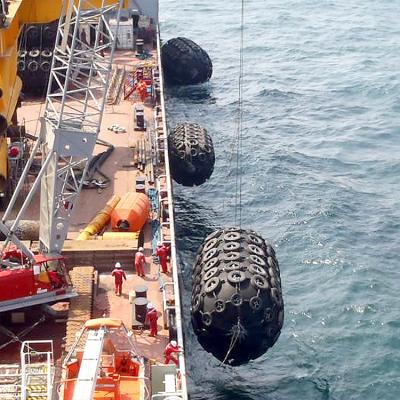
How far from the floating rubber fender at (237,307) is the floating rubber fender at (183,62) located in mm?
40253

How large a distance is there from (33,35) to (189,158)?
718 inches

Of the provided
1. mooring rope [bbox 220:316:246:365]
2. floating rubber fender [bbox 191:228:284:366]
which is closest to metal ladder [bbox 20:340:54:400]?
floating rubber fender [bbox 191:228:284:366]

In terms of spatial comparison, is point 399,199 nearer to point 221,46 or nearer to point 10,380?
point 10,380

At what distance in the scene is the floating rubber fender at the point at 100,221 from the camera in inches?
1544

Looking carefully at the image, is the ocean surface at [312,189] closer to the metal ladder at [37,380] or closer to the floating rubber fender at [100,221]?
the floating rubber fender at [100,221]

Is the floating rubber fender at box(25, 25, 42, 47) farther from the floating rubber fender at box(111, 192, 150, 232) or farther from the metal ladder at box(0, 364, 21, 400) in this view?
the metal ladder at box(0, 364, 21, 400)

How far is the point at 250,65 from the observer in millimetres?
84250

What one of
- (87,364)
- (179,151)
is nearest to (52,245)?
(87,364)

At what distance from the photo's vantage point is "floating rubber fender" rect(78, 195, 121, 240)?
39209 mm

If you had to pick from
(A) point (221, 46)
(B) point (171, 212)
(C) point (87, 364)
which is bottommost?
(A) point (221, 46)

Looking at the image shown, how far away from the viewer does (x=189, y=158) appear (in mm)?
50500

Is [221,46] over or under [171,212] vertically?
under

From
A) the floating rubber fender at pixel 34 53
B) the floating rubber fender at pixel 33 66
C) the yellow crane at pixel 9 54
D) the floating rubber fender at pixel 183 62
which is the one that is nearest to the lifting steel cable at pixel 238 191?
the floating rubber fender at pixel 183 62

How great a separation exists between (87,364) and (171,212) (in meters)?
17.6
